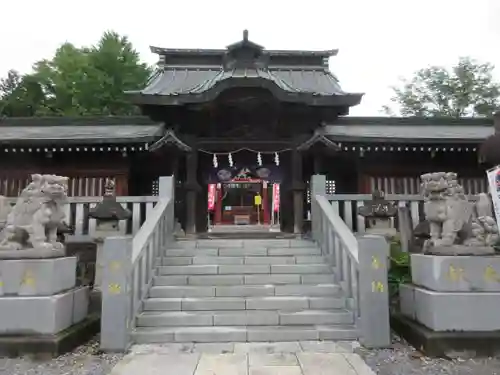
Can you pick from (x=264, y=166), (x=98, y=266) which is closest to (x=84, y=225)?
(x=98, y=266)

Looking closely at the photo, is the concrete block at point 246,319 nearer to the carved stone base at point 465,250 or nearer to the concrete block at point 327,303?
the concrete block at point 327,303

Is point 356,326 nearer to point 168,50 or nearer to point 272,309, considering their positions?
point 272,309

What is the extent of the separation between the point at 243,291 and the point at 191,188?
16.2 ft

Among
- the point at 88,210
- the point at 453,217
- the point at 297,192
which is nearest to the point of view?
the point at 453,217

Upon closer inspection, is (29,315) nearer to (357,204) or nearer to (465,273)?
(465,273)

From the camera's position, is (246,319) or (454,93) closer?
(246,319)

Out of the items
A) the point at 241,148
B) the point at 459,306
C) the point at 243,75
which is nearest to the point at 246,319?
the point at 459,306

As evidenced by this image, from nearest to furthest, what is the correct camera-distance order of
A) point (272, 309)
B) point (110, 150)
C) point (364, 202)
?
1. point (272, 309)
2. point (364, 202)
3. point (110, 150)

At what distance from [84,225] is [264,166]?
5.56 meters

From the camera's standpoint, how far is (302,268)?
6902mm

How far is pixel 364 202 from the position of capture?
8086 mm

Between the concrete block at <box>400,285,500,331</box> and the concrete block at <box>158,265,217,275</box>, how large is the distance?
360cm

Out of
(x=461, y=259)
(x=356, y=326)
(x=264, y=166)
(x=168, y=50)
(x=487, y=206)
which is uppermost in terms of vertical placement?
(x=168, y=50)

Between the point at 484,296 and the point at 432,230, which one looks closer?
the point at 484,296
